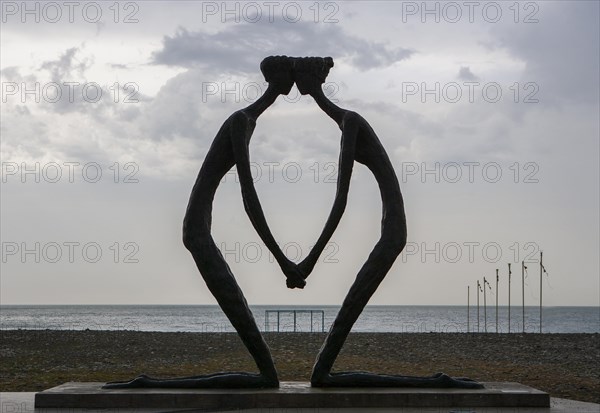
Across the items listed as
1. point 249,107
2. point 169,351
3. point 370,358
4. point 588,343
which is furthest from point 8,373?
point 588,343

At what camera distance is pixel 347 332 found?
9.92 m

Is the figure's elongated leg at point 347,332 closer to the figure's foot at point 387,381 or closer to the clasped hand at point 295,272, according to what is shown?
the figure's foot at point 387,381

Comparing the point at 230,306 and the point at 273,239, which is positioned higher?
the point at 273,239

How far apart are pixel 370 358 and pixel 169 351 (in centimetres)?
629

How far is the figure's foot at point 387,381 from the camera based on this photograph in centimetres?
970

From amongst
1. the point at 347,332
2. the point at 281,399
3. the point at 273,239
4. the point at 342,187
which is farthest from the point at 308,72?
the point at 281,399

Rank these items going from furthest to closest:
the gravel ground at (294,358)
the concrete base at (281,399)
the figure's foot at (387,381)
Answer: the gravel ground at (294,358), the figure's foot at (387,381), the concrete base at (281,399)

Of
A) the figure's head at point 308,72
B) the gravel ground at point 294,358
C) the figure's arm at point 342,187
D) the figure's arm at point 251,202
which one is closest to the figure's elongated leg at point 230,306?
the figure's arm at point 251,202

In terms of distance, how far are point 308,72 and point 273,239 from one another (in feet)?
7.00

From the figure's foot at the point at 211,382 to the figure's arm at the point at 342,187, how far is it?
1.31 m

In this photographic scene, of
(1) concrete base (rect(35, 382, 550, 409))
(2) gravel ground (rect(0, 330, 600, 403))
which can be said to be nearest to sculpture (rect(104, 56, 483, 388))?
(1) concrete base (rect(35, 382, 550, 409))

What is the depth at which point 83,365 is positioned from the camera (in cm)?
2141

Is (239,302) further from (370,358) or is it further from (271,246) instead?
(370,358)

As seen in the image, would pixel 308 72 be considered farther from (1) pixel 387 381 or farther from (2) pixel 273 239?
(1) pixel 387 381
